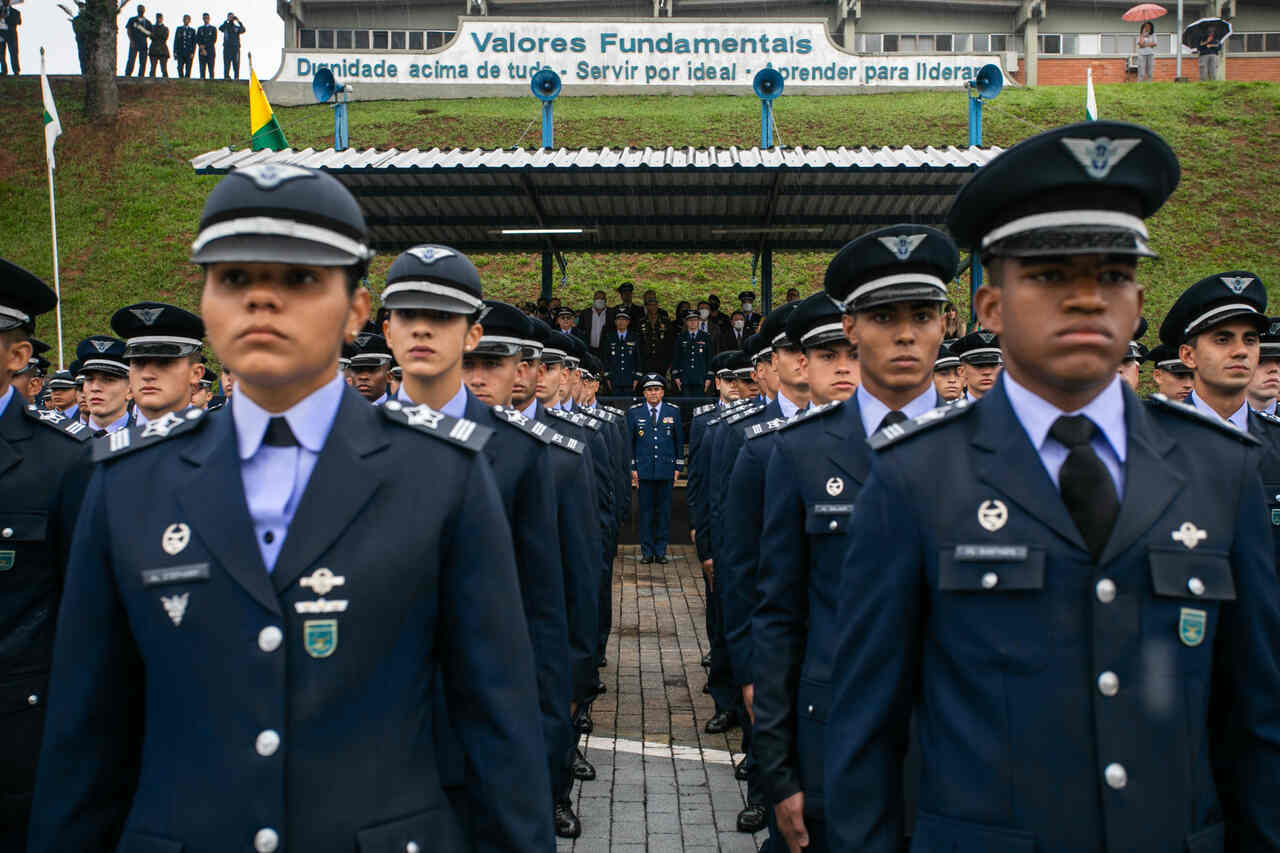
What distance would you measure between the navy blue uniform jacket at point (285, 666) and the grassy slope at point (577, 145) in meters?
25.7

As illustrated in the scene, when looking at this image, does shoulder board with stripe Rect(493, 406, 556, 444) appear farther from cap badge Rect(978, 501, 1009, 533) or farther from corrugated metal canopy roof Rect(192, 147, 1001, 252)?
corrugated metal canopy roof Rect(192, 147, 1001, 252)

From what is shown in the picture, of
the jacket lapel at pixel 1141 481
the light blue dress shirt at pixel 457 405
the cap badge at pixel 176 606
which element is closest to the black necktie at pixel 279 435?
the cap badge at pixel 176 606

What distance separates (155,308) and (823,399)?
146 inches

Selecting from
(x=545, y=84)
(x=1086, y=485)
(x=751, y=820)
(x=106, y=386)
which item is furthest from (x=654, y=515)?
(x=1086, y=485)

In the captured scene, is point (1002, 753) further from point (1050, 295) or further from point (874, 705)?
point (1050, 295)

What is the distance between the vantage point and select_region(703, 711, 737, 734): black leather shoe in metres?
7.10

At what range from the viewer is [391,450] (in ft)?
6.94

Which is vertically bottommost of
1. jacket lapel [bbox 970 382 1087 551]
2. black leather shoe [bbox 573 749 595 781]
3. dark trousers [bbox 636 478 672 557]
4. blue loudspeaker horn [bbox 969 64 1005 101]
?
black leather shoe [bbox 573 749 595 781]

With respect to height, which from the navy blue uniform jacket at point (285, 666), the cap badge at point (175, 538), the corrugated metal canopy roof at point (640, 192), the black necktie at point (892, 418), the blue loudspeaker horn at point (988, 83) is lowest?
the navy blue uniform jacket at point (285, 666)

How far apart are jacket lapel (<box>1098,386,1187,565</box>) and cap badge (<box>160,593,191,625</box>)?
1.71 metres

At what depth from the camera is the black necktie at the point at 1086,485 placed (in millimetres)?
1960

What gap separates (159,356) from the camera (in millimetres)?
5602

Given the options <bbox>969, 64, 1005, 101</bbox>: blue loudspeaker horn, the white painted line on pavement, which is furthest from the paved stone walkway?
<bbox>969, 64, 1005, 101</bbox>: blue loudspeaker horn

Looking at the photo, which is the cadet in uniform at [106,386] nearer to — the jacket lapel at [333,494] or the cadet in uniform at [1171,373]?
the jacket lapel at [333,494]
